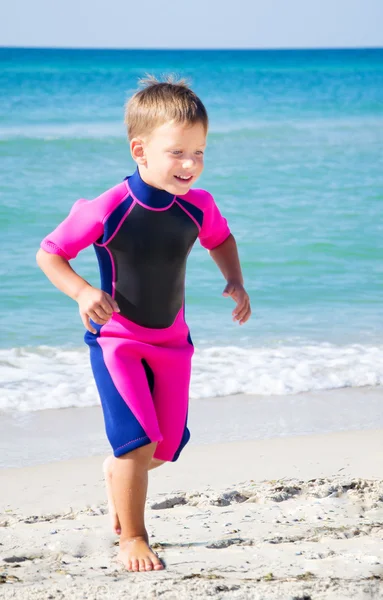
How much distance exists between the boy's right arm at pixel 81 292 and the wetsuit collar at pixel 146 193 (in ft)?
0.96

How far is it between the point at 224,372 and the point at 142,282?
2.62 meters

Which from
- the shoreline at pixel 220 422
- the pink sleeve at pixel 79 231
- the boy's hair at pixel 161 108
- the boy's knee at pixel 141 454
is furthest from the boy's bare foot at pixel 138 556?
the shoreline at pixel 220 422

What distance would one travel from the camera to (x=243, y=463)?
386 cm

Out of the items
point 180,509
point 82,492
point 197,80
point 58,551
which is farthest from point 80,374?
point 197,80

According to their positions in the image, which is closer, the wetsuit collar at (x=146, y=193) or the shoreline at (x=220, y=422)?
the wetsuit collar at (x=146, y=193)

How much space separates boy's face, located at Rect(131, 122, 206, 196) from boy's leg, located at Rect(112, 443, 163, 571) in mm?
769

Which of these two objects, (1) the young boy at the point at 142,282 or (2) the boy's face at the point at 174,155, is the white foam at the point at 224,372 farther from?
(2) the boy's face at the point at 174,155

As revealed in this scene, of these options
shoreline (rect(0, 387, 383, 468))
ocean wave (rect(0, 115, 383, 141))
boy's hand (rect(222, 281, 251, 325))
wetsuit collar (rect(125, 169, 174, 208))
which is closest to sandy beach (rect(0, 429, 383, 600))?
shoreline (rect(0, 387, 383, 468))

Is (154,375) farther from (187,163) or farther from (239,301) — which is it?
(187,163)

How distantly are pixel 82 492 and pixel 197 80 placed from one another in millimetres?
37141

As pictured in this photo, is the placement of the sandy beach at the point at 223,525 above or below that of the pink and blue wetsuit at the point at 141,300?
below

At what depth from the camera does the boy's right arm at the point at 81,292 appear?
8.16 feet

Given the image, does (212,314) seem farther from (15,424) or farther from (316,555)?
(316,555)

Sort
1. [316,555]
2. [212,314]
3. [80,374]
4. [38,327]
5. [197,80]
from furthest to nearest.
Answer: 1. [197,80]
2. [212,314]
3. [38,327]
4. [80,374]
5. [316,555]
